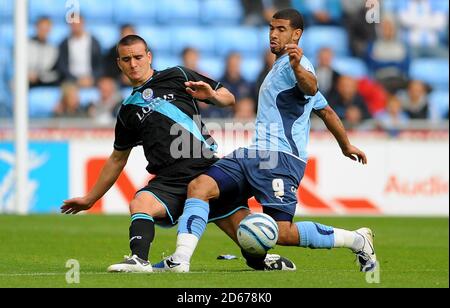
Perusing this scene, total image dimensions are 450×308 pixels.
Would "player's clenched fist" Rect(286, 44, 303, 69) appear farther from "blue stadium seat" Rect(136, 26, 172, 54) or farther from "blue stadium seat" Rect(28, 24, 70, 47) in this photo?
"blue stadium seat" Rect(136, 26, 172, 54)

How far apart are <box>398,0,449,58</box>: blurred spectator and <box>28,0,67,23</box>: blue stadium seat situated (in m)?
6.70

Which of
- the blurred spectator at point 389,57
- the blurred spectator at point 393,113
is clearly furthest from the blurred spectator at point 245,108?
the blurred spectator at point 389,57

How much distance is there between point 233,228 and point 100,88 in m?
10.3

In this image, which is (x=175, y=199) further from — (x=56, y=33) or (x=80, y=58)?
(x=56, y=33)

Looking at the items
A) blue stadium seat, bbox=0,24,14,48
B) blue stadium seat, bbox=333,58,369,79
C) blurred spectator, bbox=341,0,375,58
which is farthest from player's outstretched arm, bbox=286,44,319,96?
blurred spectator, bbox=341,0,375,58

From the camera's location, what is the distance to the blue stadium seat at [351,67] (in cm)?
2088

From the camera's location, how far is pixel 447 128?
18250mm

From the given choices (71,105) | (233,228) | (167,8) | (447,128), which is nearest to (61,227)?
(71,105)

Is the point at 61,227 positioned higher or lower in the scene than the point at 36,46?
lower

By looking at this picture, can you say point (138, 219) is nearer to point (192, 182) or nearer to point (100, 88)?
point (192, 182)

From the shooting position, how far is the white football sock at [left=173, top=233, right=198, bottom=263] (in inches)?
328

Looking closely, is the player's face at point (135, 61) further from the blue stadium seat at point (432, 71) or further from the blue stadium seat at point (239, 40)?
the blue stadium seat at point (432, 71)

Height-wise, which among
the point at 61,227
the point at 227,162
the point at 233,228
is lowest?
the point at 61,227

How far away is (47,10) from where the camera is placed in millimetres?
21078
